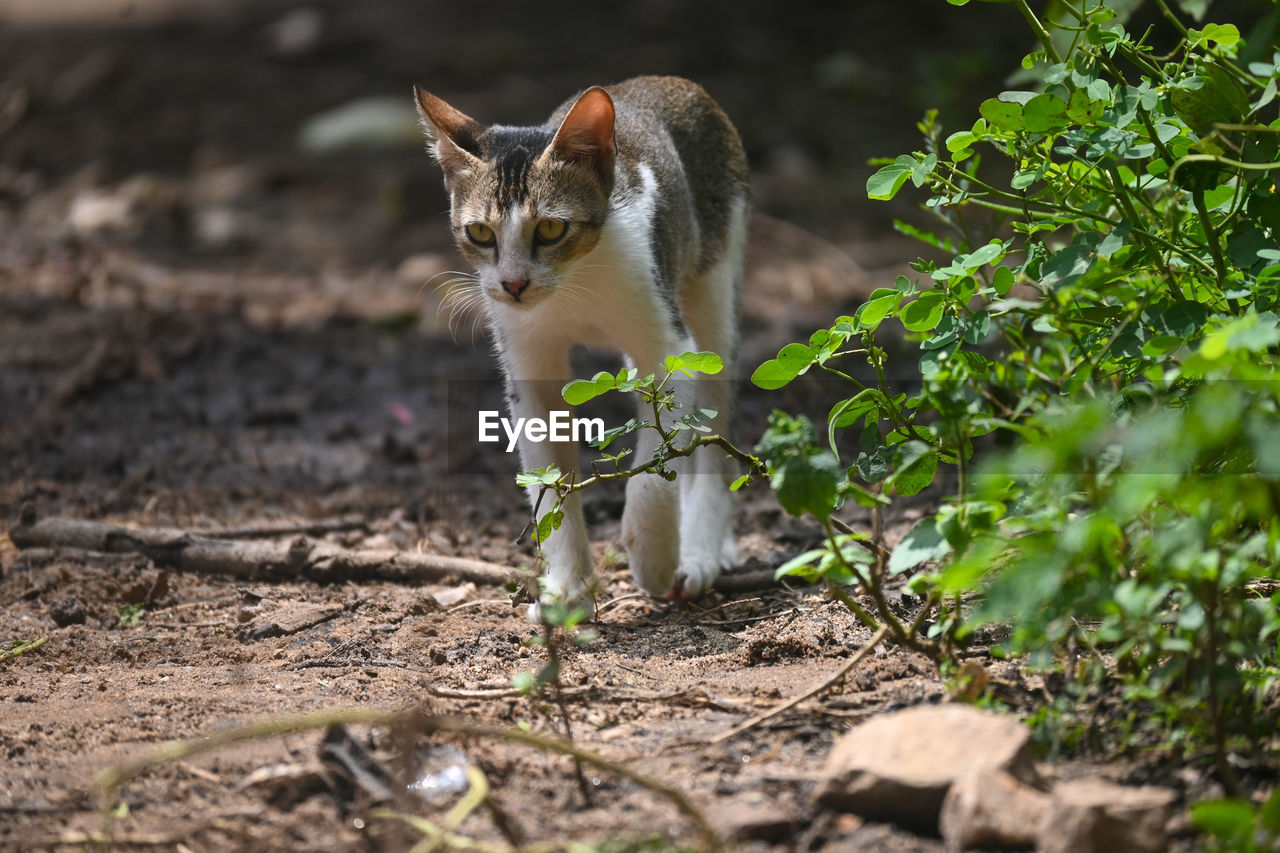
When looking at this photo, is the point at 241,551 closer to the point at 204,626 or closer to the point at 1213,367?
the point at 204,626

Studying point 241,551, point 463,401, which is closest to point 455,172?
point 241,551

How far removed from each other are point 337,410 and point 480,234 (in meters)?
2.37

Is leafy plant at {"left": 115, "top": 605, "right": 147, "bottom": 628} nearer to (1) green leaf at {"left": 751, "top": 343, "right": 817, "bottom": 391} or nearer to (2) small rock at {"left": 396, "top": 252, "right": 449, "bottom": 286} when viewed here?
(1) green leaf at {"left": 751, "top": 343, "right": 817, "bottom": 391}

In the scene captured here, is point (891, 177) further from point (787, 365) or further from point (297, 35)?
point (297, 35)

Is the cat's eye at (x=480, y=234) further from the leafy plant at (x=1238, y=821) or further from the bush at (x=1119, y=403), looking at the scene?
the leafy plant at (x=1238, y=821)

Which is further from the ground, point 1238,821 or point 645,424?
point 645,424

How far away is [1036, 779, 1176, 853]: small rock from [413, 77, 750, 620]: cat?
72.8 inches

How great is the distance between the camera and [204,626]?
12.0 feet

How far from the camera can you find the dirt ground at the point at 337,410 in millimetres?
2492

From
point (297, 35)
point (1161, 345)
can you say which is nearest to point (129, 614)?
point (1161, 345)

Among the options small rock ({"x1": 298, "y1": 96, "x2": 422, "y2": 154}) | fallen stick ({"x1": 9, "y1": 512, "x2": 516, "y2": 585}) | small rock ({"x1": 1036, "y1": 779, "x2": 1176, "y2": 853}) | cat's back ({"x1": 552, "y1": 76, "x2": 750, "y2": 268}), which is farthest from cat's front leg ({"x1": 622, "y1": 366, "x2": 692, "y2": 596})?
small rock ({"x1": 298, "y1": 96, "x2": 422, "y2": 154})

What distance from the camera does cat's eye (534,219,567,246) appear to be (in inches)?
146

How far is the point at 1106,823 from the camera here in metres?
1.93

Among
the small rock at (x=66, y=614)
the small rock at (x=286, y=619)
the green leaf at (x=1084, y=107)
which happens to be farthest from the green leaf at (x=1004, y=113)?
the small rock at (x=66, y=614)
